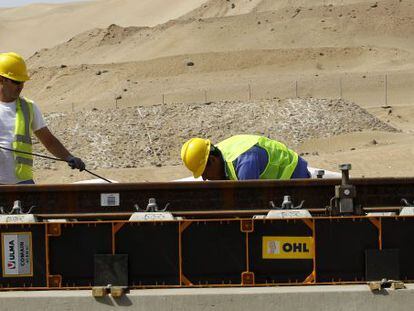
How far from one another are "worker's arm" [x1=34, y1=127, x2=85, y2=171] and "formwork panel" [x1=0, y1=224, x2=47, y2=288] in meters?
1.38

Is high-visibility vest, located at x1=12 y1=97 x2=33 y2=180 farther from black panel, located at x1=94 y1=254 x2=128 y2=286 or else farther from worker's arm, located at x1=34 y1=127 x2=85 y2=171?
black panel, located at x1=94 y1=254 x2=128 y2=286

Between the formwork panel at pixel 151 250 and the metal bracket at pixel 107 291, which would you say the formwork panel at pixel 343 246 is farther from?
the metal bracket at pixel 107 291

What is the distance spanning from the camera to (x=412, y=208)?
6.14 metres

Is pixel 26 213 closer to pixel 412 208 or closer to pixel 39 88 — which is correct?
pixel 412 208

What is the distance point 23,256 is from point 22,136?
140 cm

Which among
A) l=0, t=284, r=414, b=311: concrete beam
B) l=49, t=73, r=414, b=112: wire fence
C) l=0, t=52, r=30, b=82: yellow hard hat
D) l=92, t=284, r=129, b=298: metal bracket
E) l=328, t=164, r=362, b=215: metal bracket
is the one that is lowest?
l=0, t=284, r=414, b=311: concrete beam

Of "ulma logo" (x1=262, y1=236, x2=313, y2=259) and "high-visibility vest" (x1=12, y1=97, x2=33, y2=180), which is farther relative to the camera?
"high-visibility vest" (x1=12, y1=97, x2=33, y2=180)

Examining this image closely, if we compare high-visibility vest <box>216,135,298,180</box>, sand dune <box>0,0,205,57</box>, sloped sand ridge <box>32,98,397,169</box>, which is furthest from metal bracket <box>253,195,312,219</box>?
sand dune <box>0,0,205,57</box>

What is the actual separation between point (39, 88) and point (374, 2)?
21.6 metres

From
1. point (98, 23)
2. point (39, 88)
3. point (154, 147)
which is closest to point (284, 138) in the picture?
point (154, 147)

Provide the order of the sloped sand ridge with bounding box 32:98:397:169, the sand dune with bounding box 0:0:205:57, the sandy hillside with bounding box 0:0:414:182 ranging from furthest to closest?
the sand dune with bounding box 0:0:205:57 → the sandy hillside with bounding box 0:0:414:182 → the sloped sand ridge with bounding box 32:98:397:169

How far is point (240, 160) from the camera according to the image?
290 inches

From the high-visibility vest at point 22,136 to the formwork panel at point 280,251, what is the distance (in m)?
2.03

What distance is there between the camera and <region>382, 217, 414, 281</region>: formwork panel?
5961 mm
